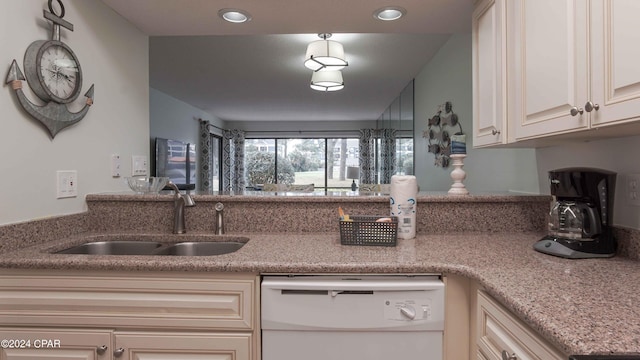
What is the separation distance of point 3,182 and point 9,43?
0.50 m

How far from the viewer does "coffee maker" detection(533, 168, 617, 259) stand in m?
1.21

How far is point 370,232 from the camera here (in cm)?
144

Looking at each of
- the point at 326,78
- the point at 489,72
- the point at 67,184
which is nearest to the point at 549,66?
the point at 489,72

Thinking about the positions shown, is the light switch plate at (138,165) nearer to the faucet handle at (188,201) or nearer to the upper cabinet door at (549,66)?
the faucet handle at (188,201)

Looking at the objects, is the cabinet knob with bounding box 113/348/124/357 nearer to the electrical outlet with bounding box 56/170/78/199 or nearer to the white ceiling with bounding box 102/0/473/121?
the electrical outlet with bounding box 56/170/78/199

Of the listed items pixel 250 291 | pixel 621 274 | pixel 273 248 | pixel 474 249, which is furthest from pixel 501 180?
pixel 250 291

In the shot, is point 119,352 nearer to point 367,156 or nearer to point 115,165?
point 115,165

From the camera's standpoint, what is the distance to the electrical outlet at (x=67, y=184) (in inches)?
60.0

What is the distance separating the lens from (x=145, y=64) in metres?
2.14

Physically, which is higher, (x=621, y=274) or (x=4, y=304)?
(x=621, y=274)

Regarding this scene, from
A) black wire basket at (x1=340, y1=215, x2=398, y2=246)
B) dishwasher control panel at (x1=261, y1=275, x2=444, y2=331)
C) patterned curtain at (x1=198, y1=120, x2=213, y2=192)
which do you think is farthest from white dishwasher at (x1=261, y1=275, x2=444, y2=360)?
patterned curtain at (x1=198, y1=120, x2=213, y2=192)

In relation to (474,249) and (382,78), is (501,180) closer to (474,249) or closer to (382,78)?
(474,249)

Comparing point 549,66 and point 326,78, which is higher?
point 326,78

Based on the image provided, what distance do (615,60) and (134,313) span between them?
5.09 ft
